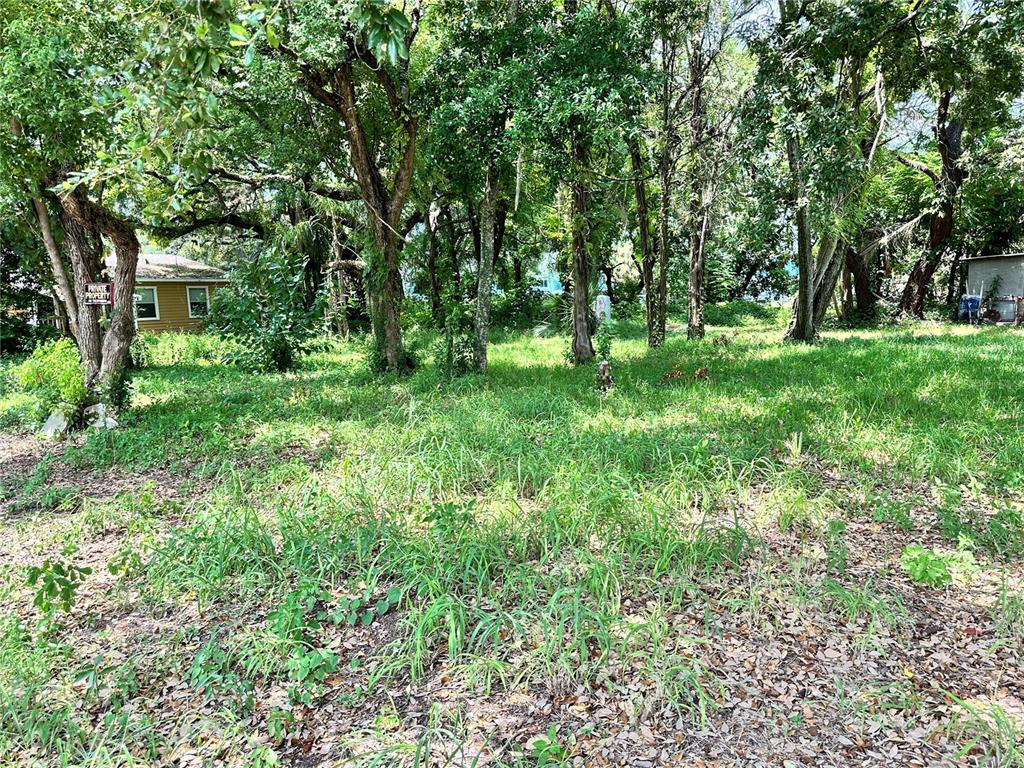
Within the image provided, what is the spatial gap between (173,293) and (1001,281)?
2702 centimetres

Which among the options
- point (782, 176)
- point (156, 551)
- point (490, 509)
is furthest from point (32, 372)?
point (782, 176)

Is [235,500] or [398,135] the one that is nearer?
[235,500]

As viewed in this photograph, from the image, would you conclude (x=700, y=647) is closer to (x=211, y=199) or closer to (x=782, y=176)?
(x=782, y=176)

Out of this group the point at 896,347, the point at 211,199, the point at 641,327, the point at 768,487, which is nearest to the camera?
the point at 768,487

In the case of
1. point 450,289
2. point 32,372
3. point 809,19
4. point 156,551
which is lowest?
point 156,551

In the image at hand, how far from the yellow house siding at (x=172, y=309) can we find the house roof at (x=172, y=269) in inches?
9.0

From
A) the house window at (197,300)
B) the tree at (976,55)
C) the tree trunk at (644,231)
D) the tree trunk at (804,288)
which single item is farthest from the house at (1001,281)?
the house window at (197,300)

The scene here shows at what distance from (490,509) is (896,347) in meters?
9.78

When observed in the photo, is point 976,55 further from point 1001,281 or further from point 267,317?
point 1001,281

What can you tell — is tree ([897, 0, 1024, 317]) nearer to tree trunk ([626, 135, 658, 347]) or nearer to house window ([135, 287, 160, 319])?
tree trunk ([626, 135, 658, 347])

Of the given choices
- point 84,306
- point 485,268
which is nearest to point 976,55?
point 485,268

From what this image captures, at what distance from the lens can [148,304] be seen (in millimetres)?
20344

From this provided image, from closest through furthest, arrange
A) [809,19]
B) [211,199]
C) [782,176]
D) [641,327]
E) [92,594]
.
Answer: [92,594], [809,19], [782,176], [211,199], [641,327]

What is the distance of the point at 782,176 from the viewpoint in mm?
7629
